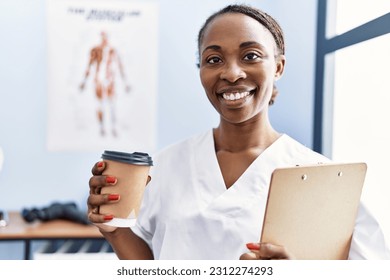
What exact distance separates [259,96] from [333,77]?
0.35 m

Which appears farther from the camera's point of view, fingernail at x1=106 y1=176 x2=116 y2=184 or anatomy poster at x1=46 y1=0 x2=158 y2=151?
anatomy poster at x1=46 y1=0 x2=158 y2=151

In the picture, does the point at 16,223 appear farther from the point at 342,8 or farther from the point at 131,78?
the point at 342,8

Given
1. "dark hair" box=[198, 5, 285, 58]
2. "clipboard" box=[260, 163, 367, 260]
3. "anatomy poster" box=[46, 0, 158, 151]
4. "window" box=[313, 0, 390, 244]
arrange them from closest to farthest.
A: "clipboard" box=[260, 163, 367, 260] < "dark hair" box=[198, 5, 285, 58] < "window" box=[313, 0, 390, 244] < "anatomy poster" box=[46, 0, 158, 151]

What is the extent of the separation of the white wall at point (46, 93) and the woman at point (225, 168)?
7.6 inches

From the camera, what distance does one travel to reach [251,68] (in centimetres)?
64

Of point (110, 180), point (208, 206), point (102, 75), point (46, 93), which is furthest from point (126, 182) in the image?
point (102, 75)

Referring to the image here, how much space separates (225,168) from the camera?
73 centimetres

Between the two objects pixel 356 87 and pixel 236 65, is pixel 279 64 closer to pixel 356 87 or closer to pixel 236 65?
pixel 236 65

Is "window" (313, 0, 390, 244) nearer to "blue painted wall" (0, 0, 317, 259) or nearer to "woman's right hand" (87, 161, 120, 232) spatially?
"blue painted wall" (0, 0, 317, 259)

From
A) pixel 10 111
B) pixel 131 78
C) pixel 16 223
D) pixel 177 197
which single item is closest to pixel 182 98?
pixel 131 78

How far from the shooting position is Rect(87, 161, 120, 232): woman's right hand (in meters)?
0.60

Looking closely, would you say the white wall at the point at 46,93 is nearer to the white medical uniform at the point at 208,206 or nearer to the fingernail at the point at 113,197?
the white medical uniform at the point at 208,206

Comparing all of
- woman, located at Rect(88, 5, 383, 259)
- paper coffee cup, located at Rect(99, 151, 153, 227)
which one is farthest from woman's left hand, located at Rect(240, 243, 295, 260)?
paper coffee cup, located at Rect(99, 151, 153, 227)

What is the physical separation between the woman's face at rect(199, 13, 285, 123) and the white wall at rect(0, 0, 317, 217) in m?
0.23
